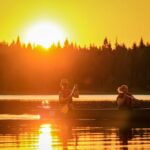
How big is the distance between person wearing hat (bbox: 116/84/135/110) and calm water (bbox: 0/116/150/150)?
4.39 m

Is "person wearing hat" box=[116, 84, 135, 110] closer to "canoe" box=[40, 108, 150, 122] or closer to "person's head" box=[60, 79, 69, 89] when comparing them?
"canoe" box=[40, 108, 150, 122]

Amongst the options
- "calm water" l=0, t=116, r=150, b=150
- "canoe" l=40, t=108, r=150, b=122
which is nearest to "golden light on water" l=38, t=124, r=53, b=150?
"calm water" l=0, t=116, r=150, b=150

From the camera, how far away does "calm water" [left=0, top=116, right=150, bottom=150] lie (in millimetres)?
30062

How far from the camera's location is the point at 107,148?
29438 millimetres

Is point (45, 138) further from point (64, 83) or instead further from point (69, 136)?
point (64, 83)

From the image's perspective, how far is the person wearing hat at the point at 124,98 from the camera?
45.4 metres

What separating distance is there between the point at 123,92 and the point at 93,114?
2.03m

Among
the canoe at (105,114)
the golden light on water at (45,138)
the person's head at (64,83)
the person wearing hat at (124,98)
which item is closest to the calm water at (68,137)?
the golden light on water at (45,138)

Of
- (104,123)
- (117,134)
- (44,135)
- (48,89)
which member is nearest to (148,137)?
(117,134)

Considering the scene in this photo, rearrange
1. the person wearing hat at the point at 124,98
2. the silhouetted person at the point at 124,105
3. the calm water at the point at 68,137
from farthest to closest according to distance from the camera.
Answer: the person wearing hat at the point at 124,98 → the silhouetted person at the point at 124,105 → the calm water at the point at 68,137

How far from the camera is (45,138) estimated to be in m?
33.0

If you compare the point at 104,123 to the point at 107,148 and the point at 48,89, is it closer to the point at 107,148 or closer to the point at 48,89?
the point at 107,148

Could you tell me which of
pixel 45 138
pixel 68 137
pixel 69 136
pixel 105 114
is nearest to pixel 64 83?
pixel 105 114

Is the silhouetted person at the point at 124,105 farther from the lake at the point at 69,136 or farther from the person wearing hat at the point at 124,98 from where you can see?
the lake at the point at 69,136
